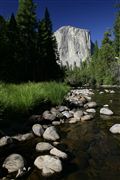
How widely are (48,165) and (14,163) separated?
772 mm

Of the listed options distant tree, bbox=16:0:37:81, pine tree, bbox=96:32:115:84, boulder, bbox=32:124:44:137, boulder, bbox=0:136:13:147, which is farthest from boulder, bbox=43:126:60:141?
pine tree, bbox=96:32:115:84

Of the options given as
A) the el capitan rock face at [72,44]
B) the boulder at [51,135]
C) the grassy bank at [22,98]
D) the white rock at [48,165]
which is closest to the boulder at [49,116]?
the grassy bank at [22,98]

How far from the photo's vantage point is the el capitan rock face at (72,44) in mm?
182113

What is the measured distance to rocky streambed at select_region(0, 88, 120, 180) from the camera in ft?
15.6

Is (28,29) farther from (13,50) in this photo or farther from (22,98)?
(22,98)

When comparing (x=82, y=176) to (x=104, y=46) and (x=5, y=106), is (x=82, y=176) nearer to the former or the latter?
(x=5, y=106)

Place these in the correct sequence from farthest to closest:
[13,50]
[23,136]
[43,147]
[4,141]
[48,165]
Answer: [13,50]
[23,136]
[4,141]
[43,147]
[48,165]

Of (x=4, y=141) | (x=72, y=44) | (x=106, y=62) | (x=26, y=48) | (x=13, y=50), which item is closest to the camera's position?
(x=4, y=141)

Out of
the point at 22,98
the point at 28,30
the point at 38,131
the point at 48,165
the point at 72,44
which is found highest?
the point at 72,44

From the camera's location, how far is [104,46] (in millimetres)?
52469

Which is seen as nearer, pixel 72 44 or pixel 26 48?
pixel 26 48

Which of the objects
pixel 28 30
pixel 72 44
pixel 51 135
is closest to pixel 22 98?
pixel 51 135

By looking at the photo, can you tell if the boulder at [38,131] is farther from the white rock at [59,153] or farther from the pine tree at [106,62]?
the pine tree at [106,62]

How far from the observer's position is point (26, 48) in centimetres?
2723
